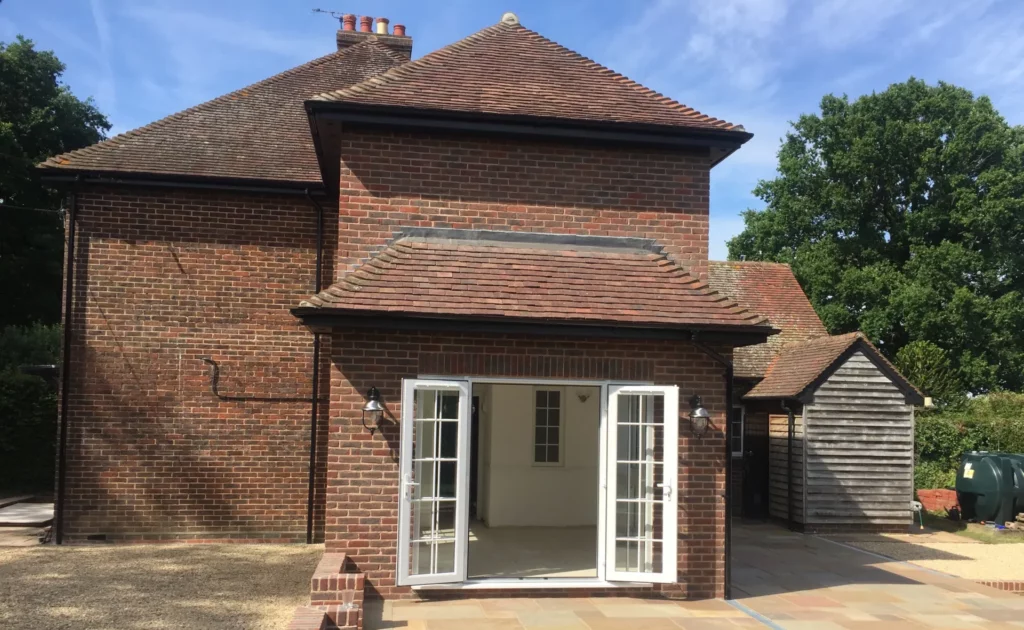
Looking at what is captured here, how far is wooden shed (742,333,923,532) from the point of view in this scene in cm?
1339

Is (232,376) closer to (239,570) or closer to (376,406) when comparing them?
(239,570)

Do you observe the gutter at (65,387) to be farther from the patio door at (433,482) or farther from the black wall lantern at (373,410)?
the patio door at (433,482)

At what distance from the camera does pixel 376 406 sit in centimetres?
720

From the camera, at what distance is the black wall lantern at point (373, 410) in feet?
23.6

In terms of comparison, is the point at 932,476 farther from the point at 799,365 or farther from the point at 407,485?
the point at 407,485

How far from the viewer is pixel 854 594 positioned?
27.5 ft

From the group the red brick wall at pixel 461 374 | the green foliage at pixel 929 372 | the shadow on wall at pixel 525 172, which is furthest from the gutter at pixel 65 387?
the green foliage at pixel 929 372

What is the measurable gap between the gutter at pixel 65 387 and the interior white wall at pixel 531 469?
583cm

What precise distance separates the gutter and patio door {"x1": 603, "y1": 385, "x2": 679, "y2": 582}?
7.25 m

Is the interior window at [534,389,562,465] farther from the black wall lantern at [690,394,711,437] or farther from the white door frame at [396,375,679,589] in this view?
the black wall lantern at [690,394,711,437]

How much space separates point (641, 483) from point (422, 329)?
2620mm

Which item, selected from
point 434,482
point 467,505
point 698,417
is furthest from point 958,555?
point 434,482

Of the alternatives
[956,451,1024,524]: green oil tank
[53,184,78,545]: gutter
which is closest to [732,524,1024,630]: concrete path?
[956,451,1024,524]: green oil tank

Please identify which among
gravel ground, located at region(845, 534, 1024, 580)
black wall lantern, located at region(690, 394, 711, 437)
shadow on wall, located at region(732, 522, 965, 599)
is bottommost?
gravel ground, located at region(845, 534, 1024, 580)
